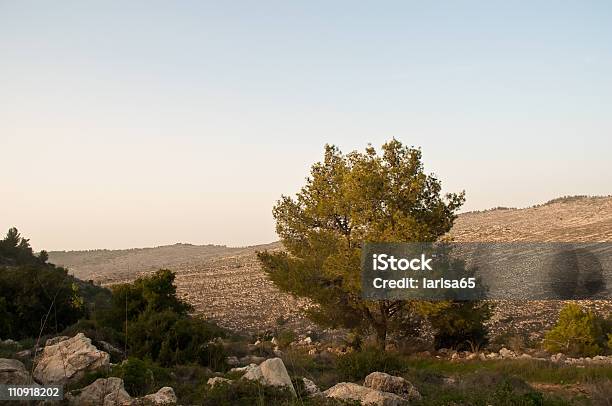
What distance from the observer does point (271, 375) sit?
11.2 meters

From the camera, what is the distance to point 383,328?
24062 millimetres

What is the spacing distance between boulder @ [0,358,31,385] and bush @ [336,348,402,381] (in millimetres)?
8158

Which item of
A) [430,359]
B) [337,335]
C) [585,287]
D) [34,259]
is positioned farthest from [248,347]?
[34,259]

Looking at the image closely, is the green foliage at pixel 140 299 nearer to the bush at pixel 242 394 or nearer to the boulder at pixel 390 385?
the bush at pixel 242 394

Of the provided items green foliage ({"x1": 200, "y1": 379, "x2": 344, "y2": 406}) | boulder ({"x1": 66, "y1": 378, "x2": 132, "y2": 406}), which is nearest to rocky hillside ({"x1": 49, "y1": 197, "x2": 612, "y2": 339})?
boulder ({"x1": 66, "y1": 378, "x2": 132, "y2": 406})

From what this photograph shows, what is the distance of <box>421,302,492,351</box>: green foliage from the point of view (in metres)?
22.7

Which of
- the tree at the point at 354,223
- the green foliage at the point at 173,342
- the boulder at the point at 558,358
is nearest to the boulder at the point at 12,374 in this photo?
the green foliage at the point at 173,342

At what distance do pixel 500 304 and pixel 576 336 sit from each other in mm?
13199

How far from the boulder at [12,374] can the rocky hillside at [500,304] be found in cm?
692

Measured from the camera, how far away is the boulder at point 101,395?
9.70m

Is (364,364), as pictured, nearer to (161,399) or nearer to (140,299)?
(161,399)

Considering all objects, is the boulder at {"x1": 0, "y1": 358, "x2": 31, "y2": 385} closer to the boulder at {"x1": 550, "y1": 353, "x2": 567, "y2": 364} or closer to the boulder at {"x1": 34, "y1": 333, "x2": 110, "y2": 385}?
the boulder at {"x1": 34, "y1": 333, "x2": 110, "y2": 385}

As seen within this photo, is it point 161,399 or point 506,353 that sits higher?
point 161,399

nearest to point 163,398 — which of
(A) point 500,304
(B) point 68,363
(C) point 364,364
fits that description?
(B) point 68,363
